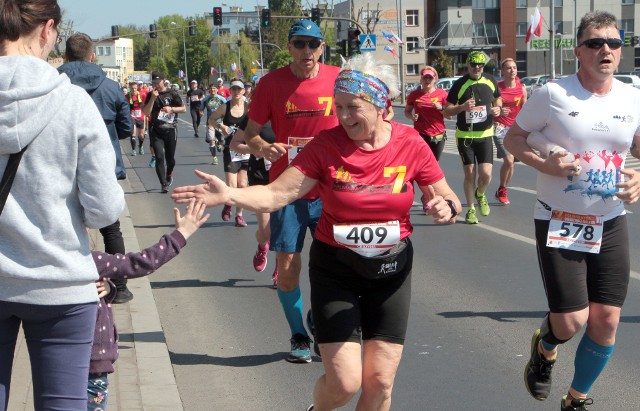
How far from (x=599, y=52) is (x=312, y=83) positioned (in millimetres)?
2209

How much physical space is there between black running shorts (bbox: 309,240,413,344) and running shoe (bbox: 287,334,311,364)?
73.3 inches

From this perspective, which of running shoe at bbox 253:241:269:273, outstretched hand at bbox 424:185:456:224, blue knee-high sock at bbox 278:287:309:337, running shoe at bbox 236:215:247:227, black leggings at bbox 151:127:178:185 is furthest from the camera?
black leggings at bbox 151:127:178:185

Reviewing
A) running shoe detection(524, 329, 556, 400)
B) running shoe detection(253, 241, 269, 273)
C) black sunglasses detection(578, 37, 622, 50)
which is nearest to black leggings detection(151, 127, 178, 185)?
running shoe detection(253, 241, 269, 273)

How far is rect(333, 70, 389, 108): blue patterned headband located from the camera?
4672 mm

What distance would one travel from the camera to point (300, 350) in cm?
662

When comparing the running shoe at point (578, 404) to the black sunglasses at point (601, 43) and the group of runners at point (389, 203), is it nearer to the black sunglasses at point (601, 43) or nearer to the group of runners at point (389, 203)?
the group of runners at point (389, 203)

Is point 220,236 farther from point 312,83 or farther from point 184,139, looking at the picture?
point 184,139

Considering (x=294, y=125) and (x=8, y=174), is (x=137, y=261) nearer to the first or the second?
(x=8, y=174)

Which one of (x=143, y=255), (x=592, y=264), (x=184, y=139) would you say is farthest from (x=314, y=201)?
(x=184, y=139)

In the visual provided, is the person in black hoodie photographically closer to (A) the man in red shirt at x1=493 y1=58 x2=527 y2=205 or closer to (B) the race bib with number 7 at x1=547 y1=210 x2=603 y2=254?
(B) the race bib with number 7 at x1=547 y1=210 x2=603 y2=254

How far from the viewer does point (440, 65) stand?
275 ft

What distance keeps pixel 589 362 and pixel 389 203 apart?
1513 mm

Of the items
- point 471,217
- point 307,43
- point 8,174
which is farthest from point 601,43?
point 471,217

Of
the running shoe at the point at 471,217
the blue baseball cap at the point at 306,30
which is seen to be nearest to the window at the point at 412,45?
the running shoe at the point at 471,217
